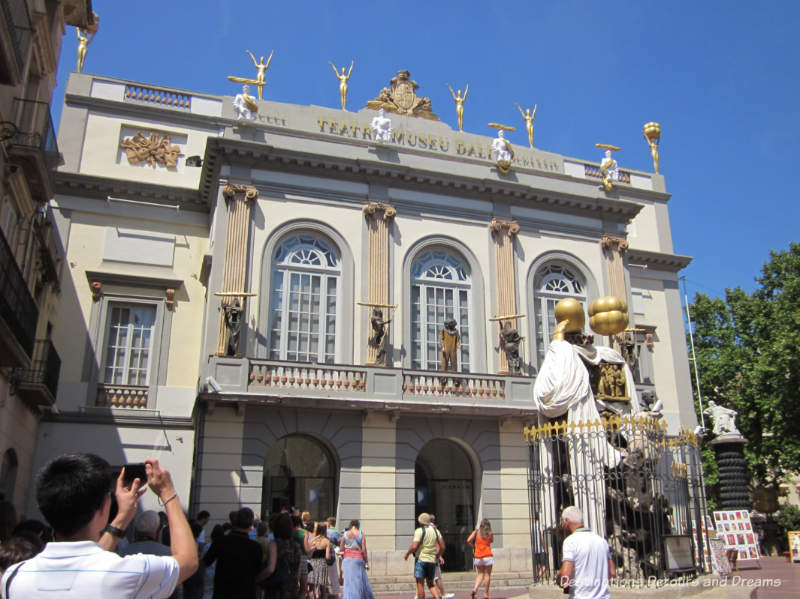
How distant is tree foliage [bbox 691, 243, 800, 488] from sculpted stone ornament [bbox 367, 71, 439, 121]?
16376 millimetres

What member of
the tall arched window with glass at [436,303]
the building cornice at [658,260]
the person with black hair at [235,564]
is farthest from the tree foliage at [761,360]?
the person with black hair at [235,564]

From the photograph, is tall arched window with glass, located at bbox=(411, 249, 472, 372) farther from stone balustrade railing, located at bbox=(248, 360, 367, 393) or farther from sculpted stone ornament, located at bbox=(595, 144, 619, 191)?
sculpted stone ornament, located at bbox=(595, 144, 619, 191)

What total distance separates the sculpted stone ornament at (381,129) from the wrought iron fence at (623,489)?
44.1ft

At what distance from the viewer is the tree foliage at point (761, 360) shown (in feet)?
91.2

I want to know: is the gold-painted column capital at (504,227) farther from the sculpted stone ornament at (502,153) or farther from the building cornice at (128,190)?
the building cornice at (128,190)

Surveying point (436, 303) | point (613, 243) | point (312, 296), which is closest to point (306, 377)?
point (312, 296)

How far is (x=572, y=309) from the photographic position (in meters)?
9.91

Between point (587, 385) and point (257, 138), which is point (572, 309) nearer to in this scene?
point (587, 385)

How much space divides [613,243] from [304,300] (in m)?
10.1

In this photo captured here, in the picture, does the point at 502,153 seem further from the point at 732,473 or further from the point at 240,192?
the point at 732,473

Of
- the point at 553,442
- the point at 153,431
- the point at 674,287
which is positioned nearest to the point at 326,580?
the point at 553,442

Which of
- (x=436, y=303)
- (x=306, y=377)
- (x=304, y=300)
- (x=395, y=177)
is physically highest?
(x=395, y=177)

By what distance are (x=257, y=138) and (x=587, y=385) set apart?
44.4ft

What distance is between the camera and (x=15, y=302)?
12914mm
